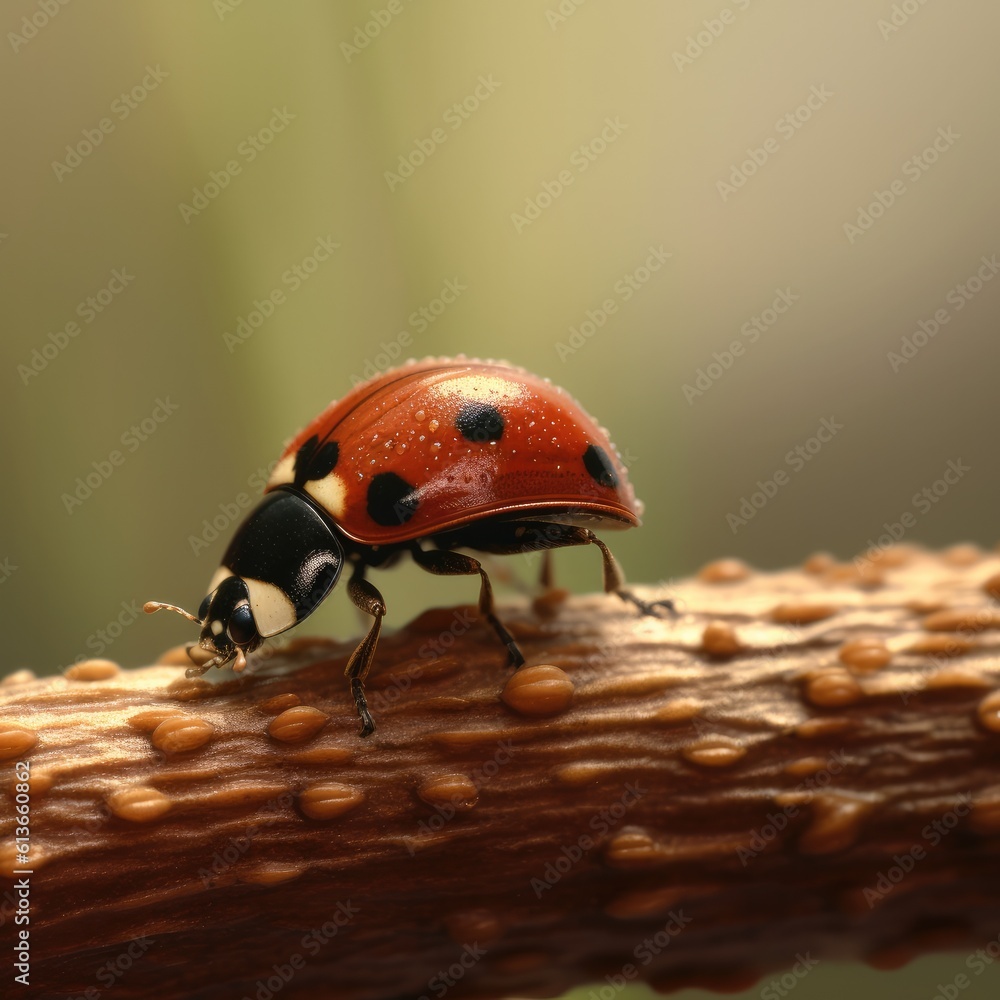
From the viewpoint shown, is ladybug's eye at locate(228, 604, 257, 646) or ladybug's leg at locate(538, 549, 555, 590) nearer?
ladybug's eye at locate(228, 604, 257, 646)

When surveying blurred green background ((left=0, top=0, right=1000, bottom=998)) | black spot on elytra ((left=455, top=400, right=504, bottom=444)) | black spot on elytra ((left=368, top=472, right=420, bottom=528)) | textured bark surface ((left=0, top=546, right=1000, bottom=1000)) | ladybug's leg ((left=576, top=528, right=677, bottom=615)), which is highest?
blurred green background ((left=0, top=0, right=1000, bottom=998))

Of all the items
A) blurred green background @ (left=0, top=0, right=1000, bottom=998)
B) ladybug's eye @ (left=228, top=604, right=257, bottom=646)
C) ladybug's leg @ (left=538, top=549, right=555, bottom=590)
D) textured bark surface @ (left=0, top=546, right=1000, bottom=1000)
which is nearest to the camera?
textured bark surface @ (left=0, top=546, right=1000, bottom=1000)

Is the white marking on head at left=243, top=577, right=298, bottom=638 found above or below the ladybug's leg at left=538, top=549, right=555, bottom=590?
above

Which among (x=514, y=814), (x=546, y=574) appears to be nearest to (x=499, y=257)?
(x=546, y=574)

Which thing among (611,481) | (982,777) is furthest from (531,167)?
(982,777)

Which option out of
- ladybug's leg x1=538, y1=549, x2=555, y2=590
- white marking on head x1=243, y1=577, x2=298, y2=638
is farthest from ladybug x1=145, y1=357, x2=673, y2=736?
ladybug's leg x1=538, y1=549, x2=555, y2=590

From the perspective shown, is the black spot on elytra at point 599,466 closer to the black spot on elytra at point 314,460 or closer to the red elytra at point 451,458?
the red elytra at point 451,458

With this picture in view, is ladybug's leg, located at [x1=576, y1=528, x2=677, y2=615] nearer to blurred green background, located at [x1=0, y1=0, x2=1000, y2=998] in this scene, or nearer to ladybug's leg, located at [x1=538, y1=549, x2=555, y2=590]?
ladybug's leg, located at [x1=538, y1=549, x2=555, y2=590]

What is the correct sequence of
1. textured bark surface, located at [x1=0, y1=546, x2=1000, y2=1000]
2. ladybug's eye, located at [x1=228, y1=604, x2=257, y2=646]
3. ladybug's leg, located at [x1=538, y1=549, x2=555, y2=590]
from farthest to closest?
ladybug's leg, located at [x1=538, y1=549, x2=555, y2=590]
ladybug's eye, located at [x1=228, y1=604, x2=257, y2=646]
textured bark surface, located at [x1=0, y1=546, x2=1000, y2=1000]
